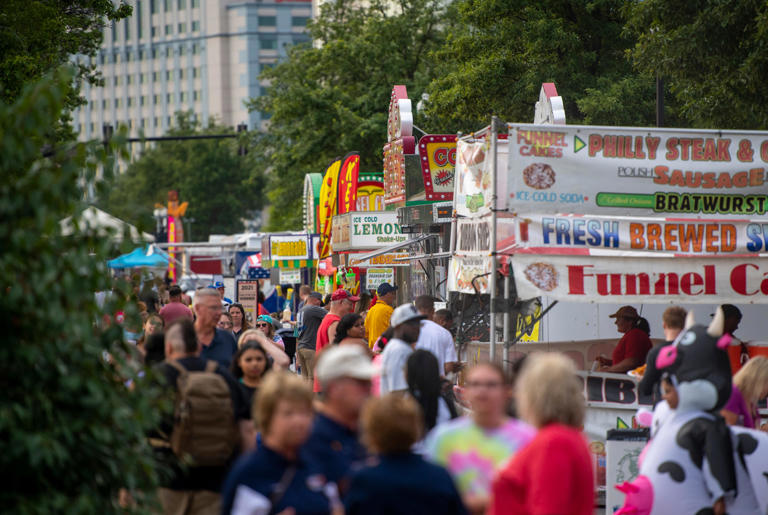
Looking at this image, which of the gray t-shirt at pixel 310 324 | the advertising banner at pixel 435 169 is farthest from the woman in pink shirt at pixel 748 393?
the advertising banner at pixel 435 169

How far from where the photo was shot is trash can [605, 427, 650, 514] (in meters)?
9.20

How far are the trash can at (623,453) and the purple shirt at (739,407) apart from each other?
4.61 feet

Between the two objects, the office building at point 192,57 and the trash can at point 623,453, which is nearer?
the trash can at point 623,453

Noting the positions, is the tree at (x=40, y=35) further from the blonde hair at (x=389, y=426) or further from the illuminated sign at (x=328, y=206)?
the blonde hair at (x=389, y=426)

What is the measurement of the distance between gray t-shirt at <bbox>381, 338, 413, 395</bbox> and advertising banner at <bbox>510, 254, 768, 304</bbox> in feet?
4.04

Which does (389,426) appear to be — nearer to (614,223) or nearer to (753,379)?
(753,379)

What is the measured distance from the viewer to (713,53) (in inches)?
658

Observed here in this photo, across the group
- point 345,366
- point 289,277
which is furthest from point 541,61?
point 345,366

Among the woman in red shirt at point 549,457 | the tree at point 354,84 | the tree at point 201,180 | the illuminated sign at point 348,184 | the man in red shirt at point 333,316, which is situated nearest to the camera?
the woman in red shirt at point 549,457

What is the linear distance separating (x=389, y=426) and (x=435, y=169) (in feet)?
41.6

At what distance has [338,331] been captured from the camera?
37.6ft

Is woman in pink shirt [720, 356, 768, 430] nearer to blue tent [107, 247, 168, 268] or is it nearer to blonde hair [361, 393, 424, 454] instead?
blonde hair [361, 393, 424, 454]

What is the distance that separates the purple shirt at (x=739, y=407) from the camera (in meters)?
7.79

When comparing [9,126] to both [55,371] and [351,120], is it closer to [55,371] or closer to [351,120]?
[55,371]
